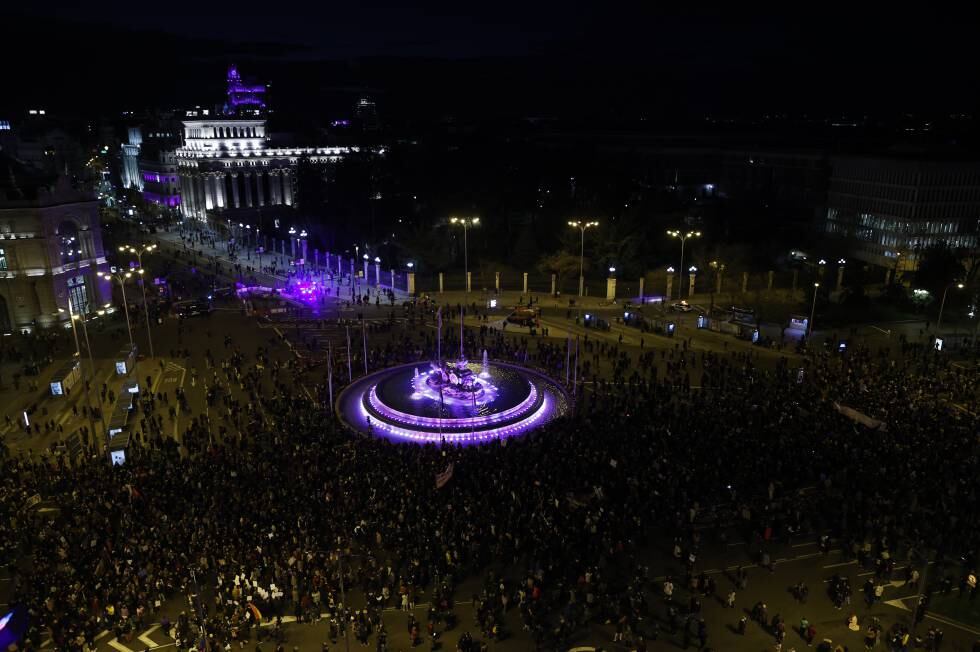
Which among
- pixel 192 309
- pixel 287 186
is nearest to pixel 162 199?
pixel 287 186

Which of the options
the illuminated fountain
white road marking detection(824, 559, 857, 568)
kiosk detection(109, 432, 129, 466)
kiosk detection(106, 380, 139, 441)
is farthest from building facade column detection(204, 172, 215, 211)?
white road marking detection(824, 559, 857, 568)

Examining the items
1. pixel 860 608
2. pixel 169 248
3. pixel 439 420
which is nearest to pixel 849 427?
pixel 860 608

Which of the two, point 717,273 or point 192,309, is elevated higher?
point 717,273

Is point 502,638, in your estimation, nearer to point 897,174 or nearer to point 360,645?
point 360,645

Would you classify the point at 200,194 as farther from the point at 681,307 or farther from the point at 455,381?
the point at 455,381

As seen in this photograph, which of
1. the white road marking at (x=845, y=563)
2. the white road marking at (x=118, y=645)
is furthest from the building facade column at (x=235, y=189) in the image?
the white road marking at (x=845, y=563)

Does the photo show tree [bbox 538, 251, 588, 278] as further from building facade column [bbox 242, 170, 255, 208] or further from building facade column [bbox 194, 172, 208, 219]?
building facade column [bbox 242, 170, 255, 208]
